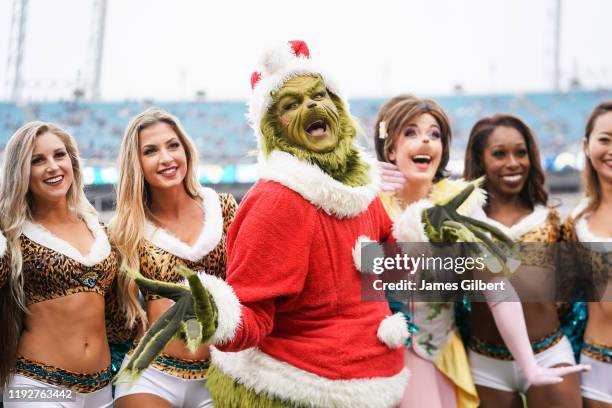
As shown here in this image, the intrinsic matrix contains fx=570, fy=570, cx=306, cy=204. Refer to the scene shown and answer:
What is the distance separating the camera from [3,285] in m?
2.16

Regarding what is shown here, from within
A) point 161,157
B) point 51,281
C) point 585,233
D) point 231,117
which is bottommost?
point 51,281

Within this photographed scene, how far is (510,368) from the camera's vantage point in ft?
7.70

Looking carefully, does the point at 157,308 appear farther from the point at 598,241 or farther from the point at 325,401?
the point at 598,241

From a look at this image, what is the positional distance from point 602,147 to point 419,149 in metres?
0.81

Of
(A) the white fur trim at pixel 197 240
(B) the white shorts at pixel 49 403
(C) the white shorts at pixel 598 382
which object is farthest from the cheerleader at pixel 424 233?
(B) the white shorts at pixel 49 403

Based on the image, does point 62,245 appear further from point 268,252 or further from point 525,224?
point 525,224

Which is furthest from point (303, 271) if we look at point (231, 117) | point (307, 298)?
point (231, 117)

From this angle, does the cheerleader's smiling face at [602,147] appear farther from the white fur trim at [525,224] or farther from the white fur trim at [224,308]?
the white fur trim at [224,308]

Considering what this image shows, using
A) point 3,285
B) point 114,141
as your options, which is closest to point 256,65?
point 3,285

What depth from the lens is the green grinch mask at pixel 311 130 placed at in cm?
180

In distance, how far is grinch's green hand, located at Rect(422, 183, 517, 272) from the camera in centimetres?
184

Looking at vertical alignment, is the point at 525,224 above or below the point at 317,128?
below

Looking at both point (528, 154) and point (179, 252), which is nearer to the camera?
point (179, 252)

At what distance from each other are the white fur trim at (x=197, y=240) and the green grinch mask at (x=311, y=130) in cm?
58
